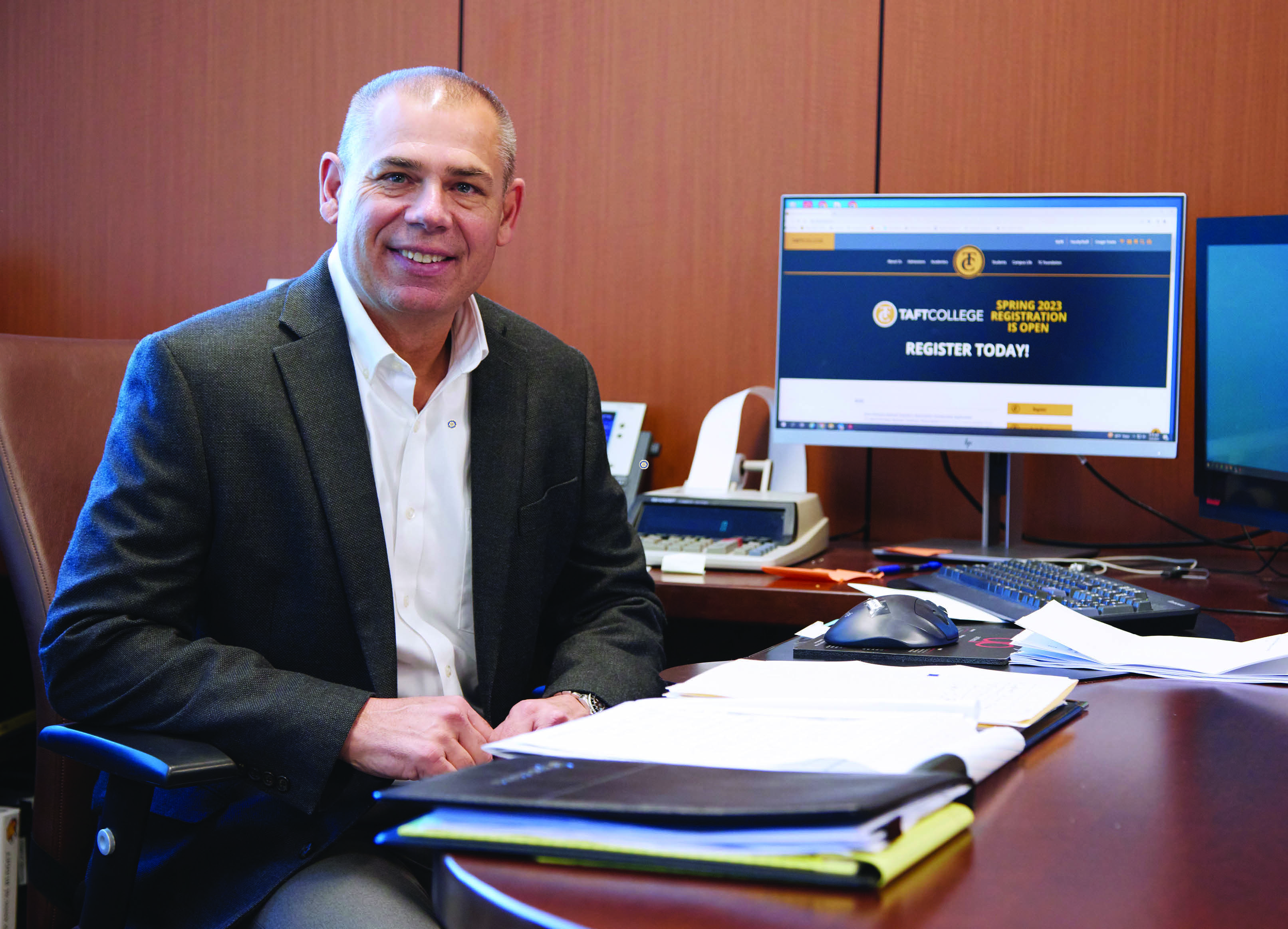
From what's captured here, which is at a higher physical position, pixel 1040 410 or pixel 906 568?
pixel 1040 410

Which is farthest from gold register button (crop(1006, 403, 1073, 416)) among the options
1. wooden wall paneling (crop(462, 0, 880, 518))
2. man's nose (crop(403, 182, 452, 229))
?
man's nose (crop(403, 182, 452, 229))

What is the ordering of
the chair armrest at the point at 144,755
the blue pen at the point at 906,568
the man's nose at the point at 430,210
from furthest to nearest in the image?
the blue pen at the point at 906,568 < the man's nose at the point at 430,210 < the chair armrest at the point at 144,755

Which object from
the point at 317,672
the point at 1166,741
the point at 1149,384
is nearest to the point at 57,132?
the point at 317,672

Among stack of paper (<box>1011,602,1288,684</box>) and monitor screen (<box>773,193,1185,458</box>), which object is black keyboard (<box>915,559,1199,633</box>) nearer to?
stack of paper (<box>1011,602,1288,684</box>)

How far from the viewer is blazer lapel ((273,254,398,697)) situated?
137 cm

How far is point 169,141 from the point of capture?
2.73 metres

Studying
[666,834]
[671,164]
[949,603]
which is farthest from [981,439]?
[666,834]

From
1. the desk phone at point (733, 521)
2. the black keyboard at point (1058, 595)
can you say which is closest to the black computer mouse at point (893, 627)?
the black keyboard at point (1058, 595)

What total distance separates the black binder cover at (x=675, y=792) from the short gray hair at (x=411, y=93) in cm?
102

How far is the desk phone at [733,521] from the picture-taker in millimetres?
1979

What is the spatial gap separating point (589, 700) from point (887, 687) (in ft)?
1.68

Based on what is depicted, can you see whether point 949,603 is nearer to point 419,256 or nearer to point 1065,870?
point 419,256

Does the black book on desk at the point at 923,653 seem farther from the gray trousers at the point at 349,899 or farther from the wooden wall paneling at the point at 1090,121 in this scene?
the wooden wall paneling at the point at 1090,121

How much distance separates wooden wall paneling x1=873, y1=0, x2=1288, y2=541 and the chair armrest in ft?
5.08
